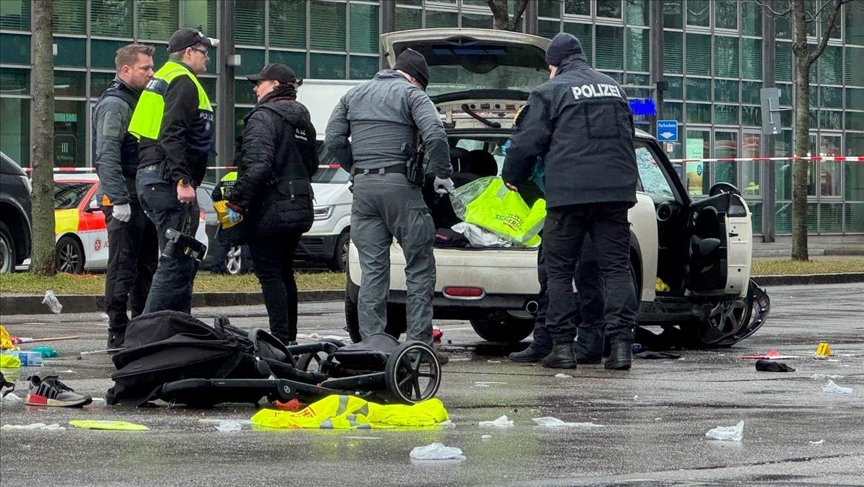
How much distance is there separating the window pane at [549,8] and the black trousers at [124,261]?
94.5 ft

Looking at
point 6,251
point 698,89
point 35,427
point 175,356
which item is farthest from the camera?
point 698,89

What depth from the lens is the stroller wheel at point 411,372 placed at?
766cm

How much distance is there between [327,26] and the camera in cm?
3584

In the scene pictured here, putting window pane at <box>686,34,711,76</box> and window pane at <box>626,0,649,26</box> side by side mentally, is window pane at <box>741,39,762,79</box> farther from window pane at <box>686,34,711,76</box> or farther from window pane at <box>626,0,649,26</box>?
window pane at <box>626,0,649,26</box>

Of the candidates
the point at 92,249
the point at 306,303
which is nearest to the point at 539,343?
the point at 306,303

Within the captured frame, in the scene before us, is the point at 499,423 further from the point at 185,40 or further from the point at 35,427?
the point at 185,40

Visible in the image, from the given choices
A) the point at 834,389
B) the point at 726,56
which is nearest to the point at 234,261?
the point at 834,389

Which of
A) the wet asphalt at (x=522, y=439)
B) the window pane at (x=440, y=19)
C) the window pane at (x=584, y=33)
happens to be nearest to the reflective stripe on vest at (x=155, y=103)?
the wet asphalt at (x=522, y=439)

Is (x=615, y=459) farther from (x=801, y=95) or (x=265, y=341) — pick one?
(x=801, y=95)

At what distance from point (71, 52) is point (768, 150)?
60.7 ft

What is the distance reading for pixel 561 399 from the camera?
8453 mm

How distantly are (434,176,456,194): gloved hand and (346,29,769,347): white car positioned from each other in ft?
1.75

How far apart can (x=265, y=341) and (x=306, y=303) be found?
10.8m

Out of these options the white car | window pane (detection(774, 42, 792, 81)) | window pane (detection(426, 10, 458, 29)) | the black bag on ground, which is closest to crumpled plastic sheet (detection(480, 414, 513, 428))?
the black bag on ground
